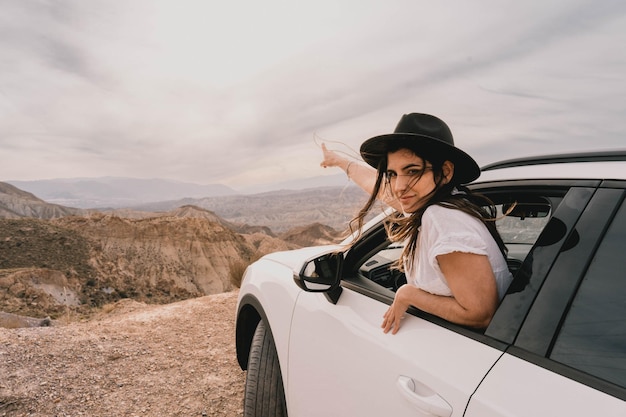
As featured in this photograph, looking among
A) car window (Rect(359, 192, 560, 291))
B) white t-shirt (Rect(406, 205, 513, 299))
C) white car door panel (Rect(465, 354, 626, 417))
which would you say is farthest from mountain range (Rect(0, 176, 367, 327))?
white car door panel (Rect(465, 354, 626, 417))

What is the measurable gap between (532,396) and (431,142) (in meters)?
0.84

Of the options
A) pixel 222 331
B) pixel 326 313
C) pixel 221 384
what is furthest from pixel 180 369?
pixel 326 313

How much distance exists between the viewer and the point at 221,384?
12.5ft

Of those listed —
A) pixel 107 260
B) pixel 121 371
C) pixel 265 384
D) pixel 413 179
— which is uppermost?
pixel 413 179

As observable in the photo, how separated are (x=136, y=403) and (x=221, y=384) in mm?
764

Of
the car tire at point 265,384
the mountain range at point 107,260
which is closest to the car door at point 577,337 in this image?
the car tire at point 265,384

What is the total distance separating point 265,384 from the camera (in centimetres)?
217

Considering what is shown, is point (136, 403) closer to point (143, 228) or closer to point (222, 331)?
point (222, 331)

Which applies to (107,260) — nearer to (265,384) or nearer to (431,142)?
(265,384)

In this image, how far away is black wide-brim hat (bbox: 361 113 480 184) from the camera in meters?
1.37

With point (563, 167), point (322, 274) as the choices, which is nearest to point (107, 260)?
point (322, 274)

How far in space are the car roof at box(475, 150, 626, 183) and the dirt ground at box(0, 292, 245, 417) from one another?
117 inches

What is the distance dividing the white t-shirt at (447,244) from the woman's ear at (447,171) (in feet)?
0.64

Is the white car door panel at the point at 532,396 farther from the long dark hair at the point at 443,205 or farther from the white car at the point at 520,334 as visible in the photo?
the long dark hair at the point at 443,205
